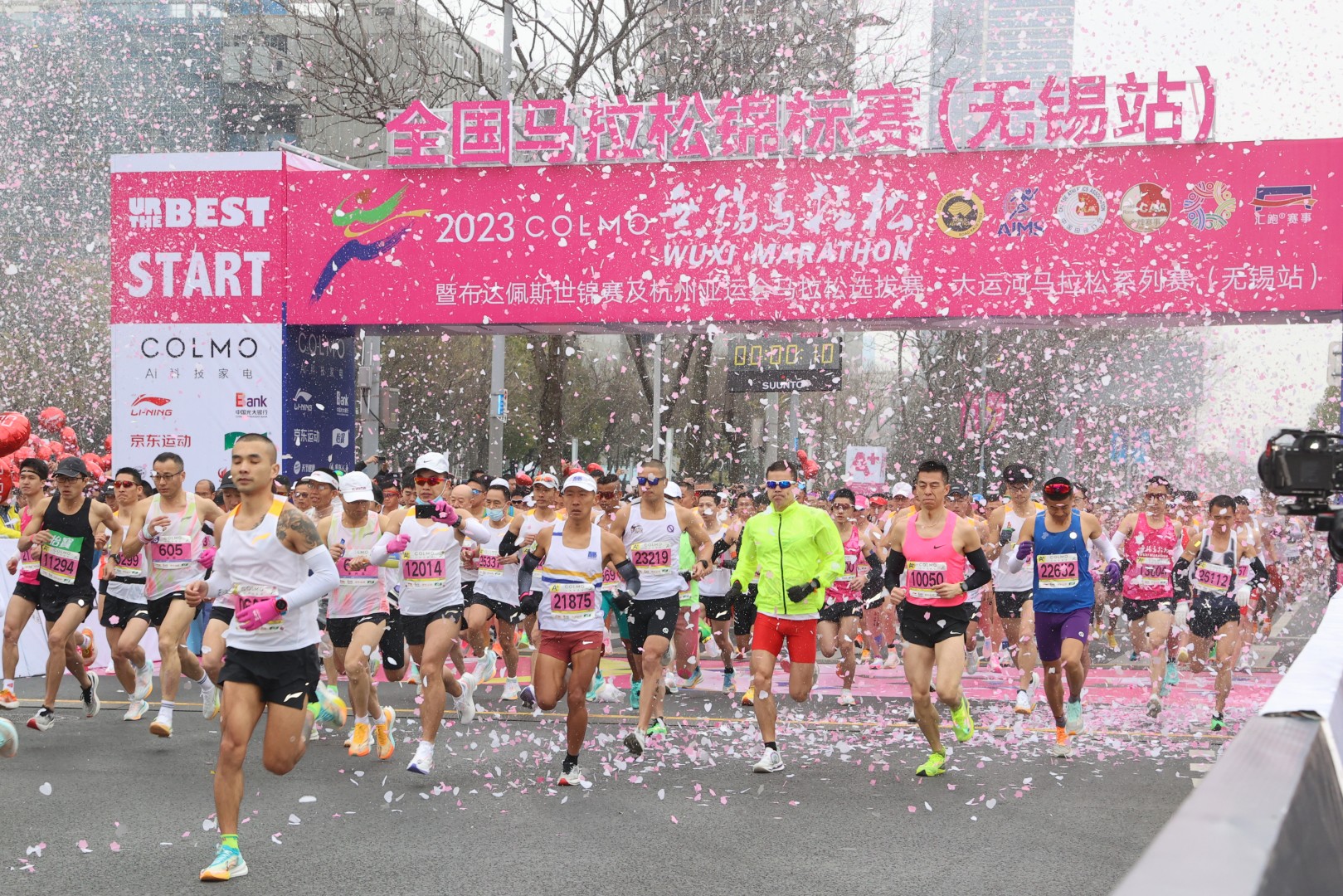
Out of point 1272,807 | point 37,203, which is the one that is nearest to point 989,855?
point 1272,807

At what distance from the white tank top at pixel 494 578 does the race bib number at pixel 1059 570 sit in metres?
4.47

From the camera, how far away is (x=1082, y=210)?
1681cm

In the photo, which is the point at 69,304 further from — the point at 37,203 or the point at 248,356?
the point at 248,356

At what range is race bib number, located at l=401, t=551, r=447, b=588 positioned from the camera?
10.1 m

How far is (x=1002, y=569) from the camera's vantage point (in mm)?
13188

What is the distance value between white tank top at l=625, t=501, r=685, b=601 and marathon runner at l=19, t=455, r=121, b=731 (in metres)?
3.94

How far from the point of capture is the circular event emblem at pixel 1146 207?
16594 mm

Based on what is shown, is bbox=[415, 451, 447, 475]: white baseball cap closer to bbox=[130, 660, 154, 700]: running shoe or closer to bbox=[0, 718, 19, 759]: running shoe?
bbox=[0, 718, 19, 759]: running shoe

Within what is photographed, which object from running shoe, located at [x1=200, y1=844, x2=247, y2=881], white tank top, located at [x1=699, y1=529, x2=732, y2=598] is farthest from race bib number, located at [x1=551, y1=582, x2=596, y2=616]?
white tank top, located at [x1=699, y1=529, x2=732, y2=598]

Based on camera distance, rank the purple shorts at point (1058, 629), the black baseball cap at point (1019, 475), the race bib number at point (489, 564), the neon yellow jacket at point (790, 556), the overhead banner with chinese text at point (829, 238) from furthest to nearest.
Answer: the overhead banner with chinese text at point (829, 238)
the race bib number at point (489, 564)
the black baseball cap at point (1019, 475)
the purple shorts at point (1058, 629)
the neon yellow jacket at point (790, 556)

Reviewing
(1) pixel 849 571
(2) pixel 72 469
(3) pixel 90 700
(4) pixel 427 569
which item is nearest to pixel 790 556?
(4) pixel 427 569

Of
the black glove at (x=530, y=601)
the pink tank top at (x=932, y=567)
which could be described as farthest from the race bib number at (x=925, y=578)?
the black glove at (x=530, y=601)

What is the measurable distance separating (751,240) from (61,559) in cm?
904

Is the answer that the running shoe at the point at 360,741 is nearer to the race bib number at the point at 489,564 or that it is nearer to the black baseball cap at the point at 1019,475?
the race bib number at the point at 489,564
